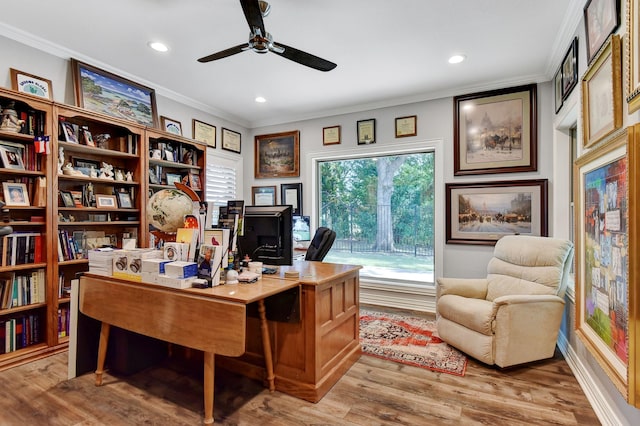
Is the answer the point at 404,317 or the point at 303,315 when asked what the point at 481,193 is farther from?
the point at 303,315

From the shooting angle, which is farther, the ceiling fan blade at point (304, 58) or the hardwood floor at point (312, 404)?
the ceiling fan blade at point (304, 58)

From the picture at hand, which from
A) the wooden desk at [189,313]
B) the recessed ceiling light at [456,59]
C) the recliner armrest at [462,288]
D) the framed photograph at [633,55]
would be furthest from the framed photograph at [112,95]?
the framed photograph at [633,55]

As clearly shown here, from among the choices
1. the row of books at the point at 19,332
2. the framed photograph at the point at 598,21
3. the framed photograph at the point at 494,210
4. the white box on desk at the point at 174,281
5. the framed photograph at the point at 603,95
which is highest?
the framed photograph at the point at 598,21

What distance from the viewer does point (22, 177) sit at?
2686mm

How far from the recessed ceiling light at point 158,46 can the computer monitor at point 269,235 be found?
1.77m

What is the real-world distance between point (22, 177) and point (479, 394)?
12.6 ft

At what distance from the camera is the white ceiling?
2.37 m

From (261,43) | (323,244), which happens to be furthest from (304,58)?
(323,244)

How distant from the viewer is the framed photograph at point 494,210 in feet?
11.4

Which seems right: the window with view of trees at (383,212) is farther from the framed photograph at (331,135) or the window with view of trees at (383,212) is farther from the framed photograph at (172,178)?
the framed photograph at (172,178)

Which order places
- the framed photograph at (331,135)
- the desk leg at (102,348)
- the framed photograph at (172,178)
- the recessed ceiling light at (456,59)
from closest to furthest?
the desk leg at (102,348) < the recessed ceiling light at (456,59) < the framed photograph at (172,178) < the framed photograph at (331,135)

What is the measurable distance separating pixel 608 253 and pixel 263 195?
13.9ft

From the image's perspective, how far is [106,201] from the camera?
324cm

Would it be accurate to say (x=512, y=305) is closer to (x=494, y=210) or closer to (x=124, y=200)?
(x=494, y=210)
